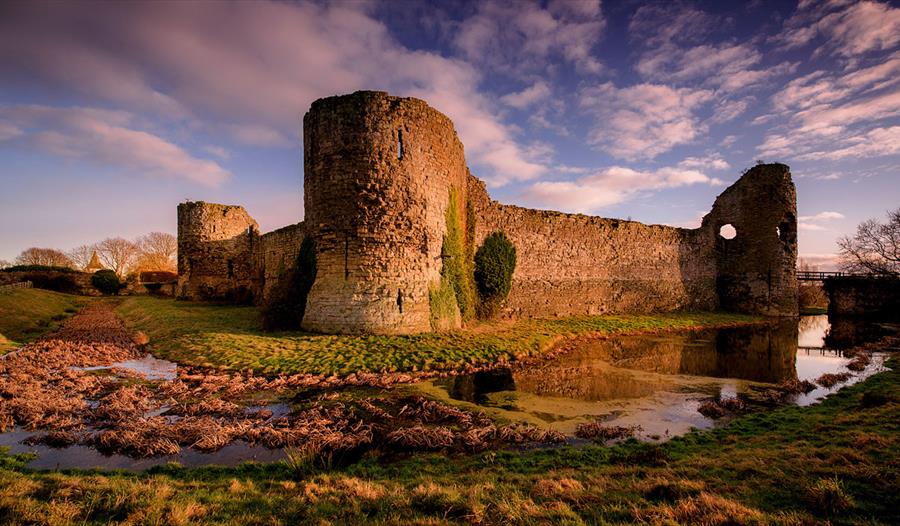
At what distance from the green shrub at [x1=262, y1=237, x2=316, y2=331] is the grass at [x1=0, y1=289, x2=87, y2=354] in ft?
24.8

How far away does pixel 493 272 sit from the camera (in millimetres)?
20109

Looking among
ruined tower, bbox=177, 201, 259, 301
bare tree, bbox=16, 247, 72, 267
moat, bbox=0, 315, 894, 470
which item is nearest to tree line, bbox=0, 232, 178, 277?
bare tree, bbox=16, 247, 72, 267

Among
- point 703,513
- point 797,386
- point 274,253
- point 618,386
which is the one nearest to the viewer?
point 703,513

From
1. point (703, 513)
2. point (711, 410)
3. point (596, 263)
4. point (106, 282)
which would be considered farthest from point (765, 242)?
point (106, 282)

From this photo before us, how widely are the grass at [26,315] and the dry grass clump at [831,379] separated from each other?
23.7 m

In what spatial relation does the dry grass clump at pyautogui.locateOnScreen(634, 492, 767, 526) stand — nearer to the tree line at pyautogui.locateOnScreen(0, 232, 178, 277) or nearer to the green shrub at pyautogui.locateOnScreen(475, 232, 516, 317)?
the green shrub at pyautogui.locateOnScreen(475, 232, 516, 317)

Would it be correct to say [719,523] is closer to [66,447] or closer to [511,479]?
[511,479]

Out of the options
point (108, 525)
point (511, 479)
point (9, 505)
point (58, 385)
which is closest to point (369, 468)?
point (511, 479)

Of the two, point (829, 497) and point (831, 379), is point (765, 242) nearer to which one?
point (831, 379)

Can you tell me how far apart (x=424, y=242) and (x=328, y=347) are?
516 centimetres

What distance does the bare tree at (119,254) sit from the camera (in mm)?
64375

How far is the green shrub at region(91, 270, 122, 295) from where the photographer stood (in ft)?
131

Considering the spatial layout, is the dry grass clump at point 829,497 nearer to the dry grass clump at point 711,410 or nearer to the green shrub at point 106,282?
the dry grass clump at point 711,410

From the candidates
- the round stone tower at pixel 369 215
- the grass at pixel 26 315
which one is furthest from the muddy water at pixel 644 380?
the grass at pixel 26 315
